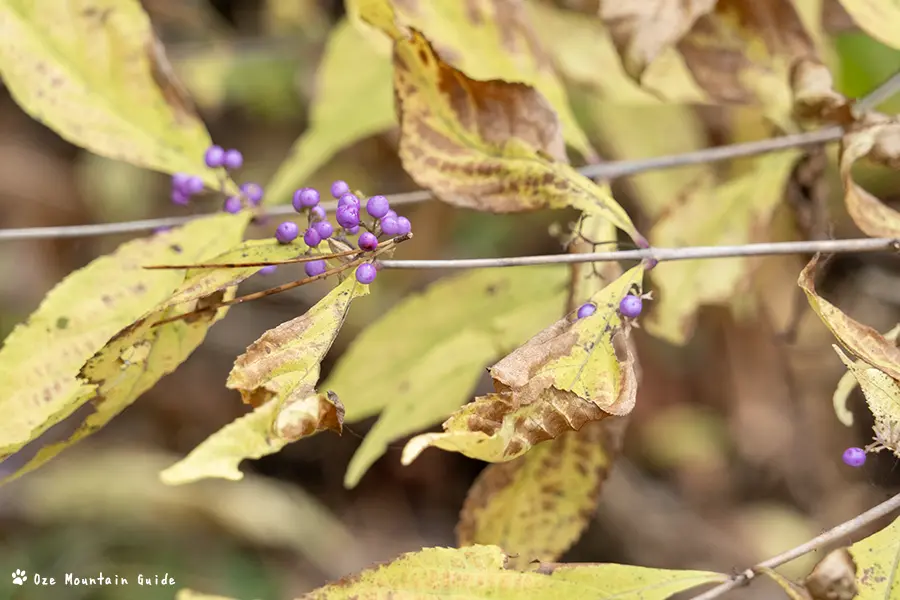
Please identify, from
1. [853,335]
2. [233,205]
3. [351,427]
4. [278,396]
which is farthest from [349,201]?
[351,427]

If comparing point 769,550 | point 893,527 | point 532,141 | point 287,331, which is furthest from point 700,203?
point 769,550

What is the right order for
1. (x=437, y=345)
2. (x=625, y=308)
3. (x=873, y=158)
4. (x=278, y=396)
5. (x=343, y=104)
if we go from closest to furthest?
(x=278, y=396), (x=625, y=308), (x=873, y=158), (x=437, y=345), (x=343, y=104)

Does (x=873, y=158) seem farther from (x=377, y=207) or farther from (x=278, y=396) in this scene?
(x=278, y=396)

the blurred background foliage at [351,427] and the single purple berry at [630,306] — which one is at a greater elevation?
the single purple berry at [630,306]

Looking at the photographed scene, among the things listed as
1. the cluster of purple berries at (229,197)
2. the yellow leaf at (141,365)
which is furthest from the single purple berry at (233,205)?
the yellow leaf at (141,365)

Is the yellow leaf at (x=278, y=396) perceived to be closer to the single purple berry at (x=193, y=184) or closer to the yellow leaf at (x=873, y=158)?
the single purple berry at (x=193, y=184)

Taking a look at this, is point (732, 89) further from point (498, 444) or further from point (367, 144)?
point (367, 144)
